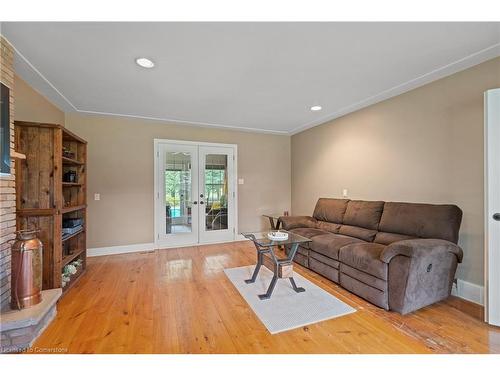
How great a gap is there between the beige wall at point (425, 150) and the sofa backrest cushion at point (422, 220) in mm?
161

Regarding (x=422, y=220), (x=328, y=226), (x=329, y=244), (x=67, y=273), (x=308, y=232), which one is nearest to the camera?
(x=422, y=220)

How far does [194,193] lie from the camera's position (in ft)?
15.2

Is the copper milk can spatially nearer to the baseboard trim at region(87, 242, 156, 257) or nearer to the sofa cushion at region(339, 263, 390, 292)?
the baseboard trim at region(87, 242, 156, 257)

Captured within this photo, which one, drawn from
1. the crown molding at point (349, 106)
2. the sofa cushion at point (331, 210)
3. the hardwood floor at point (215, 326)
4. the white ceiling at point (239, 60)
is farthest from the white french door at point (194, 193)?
the sofa cushion at point (331, 210)

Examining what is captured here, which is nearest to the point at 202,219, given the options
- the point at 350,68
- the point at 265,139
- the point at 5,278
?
the point at 265,139

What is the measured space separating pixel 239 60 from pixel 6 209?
249 centimetres

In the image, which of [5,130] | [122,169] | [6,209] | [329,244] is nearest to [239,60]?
[5,130]

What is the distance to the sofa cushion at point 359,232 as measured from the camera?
9.95 feet

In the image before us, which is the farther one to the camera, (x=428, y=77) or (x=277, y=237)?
(x=277, y=237)

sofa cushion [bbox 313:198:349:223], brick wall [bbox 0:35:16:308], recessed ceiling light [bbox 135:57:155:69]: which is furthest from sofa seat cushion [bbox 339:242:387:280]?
brick wall [bbox 0:35:16:308]

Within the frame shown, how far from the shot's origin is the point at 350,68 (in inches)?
95.9

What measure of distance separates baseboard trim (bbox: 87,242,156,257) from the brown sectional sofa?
2.81 meters

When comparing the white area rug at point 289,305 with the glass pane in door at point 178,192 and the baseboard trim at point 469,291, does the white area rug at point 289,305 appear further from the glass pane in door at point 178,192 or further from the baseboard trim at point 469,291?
the glass pane in door at point 178,192

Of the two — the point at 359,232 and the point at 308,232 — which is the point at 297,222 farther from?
the point at 359,232
